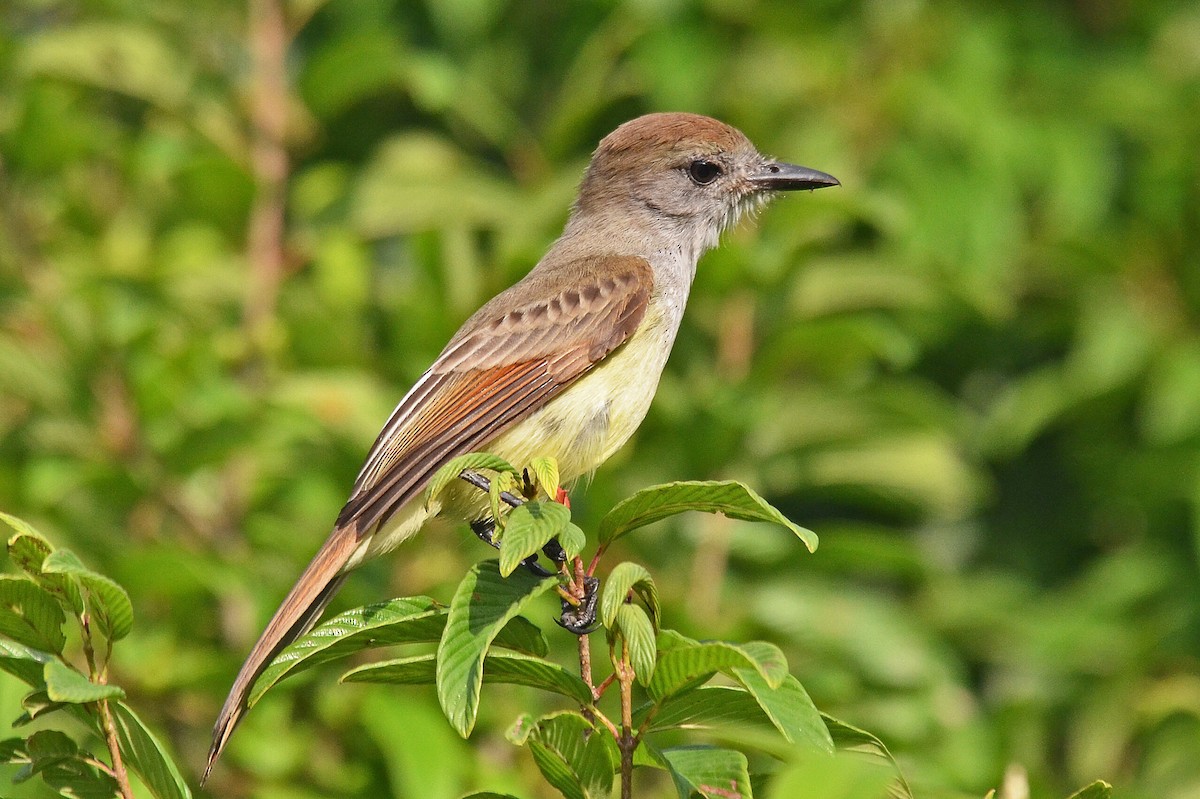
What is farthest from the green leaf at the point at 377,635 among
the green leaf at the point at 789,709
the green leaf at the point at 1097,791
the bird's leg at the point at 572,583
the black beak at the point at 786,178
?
the black beak at the point at 786,178

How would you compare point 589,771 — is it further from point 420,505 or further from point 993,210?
point 993,210

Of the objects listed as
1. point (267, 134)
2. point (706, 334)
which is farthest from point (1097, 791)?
point (267, 134)

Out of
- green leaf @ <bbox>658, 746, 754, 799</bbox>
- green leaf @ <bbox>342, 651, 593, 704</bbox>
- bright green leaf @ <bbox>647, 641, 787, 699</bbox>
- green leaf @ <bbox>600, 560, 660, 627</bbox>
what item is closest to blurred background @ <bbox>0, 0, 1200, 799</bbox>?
green leaf @ <bbox>342, 651, 593, 704</bbox>

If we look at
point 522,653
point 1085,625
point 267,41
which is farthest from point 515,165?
point 522,653

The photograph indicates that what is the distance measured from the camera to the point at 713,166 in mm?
5035

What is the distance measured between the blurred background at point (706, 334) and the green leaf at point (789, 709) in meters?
2.18

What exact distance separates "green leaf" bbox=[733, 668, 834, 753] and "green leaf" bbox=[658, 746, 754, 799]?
17cm

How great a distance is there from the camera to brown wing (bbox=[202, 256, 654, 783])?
12.5ft

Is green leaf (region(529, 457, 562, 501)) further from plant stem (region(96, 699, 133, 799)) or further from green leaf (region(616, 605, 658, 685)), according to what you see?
plant stem (region(96, 699, 133, 799))

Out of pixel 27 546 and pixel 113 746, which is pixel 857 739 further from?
pixel 27 546

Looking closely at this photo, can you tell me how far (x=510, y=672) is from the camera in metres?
2.47

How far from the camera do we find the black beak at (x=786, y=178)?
15.5 ft

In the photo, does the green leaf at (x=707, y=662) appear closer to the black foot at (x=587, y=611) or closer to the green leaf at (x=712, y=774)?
the green leaf at (x=712, y=774)

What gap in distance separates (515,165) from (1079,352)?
8.05 ft
